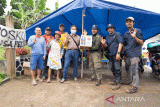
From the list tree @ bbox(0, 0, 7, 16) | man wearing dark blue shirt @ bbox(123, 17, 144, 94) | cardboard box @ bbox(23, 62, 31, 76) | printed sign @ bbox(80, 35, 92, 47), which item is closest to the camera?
man wearing dark blue shirt @ bbox(123, 17, 144, 94)

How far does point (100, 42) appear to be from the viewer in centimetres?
353

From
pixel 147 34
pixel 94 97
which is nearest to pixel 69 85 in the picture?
pixel 94 97

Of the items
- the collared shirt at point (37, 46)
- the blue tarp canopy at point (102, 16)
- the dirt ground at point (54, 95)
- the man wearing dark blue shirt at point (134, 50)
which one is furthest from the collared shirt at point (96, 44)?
the collared shirt at point (37, 46)

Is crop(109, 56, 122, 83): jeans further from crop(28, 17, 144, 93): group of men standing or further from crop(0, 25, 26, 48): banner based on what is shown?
crop(0, 25, 26, 48): banner

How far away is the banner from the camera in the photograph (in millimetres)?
3658

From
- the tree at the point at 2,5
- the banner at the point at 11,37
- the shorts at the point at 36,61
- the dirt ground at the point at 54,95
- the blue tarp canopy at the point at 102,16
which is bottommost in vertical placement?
the dirt ground at the point at 54,95

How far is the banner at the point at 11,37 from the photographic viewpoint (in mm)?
3658

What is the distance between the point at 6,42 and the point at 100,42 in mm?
3307

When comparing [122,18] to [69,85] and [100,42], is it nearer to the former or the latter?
[100,42]

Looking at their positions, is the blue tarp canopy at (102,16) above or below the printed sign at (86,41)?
above

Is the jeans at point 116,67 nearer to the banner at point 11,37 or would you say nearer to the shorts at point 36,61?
the shorts at point 36,61

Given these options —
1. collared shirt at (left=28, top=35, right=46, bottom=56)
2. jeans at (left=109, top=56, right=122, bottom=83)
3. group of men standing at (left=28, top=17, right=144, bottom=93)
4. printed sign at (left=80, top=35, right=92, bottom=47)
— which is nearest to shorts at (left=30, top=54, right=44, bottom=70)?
group of men standing at (left=28, top=17, right=144, bottom=93)

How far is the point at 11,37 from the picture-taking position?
3918mm

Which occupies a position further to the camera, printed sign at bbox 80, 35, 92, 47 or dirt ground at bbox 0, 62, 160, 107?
printed sign at bbox 80, 35, 92, 47
